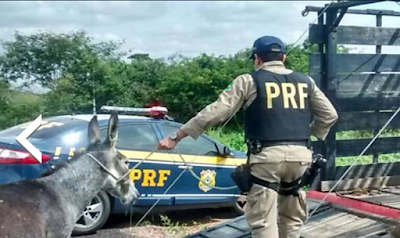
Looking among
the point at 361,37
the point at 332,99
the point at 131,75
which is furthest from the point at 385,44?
the point at 131,75

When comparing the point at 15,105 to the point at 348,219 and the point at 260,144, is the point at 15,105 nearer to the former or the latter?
the point at 348,219

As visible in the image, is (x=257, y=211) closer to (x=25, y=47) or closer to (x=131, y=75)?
(x=25, y=47)

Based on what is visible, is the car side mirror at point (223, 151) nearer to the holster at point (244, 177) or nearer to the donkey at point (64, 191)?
the holster at point (244, 177)

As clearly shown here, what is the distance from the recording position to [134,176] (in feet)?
27.1

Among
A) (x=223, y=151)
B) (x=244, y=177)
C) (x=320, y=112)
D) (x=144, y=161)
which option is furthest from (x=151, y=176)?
(x=320, y=112)

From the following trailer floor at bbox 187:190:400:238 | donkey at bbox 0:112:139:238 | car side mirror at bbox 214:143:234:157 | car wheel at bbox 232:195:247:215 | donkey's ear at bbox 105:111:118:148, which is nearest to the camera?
donkey at bbox 0:112:139:238

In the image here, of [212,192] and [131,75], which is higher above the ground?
[131,75]

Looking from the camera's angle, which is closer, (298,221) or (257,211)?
(257,211)

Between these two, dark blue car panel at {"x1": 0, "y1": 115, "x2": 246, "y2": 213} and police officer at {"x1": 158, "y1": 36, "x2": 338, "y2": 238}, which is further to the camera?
dark blue car panel at {"x1": 0, "y1": 115, "x2": 246, "y2": 213}

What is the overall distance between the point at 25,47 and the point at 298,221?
34.9 feet

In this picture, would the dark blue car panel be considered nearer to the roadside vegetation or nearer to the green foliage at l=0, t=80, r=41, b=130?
the roadside vegetation

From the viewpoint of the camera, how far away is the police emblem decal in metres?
8.82

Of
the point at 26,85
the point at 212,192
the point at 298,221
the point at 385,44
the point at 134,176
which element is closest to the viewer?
the point at 298,221

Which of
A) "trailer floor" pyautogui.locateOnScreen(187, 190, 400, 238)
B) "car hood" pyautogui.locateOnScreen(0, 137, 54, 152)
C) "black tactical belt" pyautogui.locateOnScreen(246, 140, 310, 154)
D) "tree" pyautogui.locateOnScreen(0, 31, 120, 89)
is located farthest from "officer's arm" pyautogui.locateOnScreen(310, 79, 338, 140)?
"tree" pyautogui.locateOnScreen(0, 31, 120, 89)
